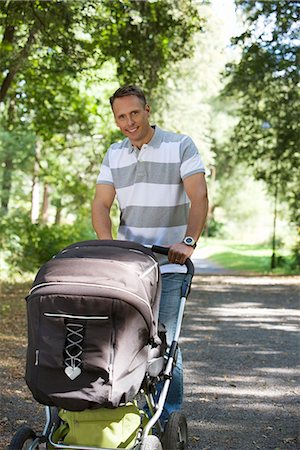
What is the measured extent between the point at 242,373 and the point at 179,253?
3494 mm

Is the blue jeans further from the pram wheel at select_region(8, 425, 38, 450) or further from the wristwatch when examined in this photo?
the pram wheel at select_region(8, 425, 38, 450)

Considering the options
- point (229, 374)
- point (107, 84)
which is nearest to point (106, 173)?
point (229, 374)

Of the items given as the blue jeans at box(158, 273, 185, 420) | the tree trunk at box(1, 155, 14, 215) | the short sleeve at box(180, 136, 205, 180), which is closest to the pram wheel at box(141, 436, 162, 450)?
the blue jeans at box(158, 273, 185, 420)

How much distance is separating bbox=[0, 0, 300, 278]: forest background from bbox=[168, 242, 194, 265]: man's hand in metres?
7.58

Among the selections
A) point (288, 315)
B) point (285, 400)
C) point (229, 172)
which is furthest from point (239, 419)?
point (229, 172)

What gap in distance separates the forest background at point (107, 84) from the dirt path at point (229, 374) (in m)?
4.10

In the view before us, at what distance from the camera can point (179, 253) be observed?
148 inches

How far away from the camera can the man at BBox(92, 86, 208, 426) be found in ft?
13.1

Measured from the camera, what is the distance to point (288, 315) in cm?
1151

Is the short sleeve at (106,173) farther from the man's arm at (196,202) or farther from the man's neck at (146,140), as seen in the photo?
the man's arm at (196,202)

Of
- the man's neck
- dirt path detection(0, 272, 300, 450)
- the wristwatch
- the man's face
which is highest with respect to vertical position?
the man's face

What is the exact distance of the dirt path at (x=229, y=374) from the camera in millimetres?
4965

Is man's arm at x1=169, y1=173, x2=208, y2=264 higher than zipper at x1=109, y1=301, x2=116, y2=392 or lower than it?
higher

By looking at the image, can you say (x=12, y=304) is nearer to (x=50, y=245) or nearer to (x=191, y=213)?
(x=50, y=245)
